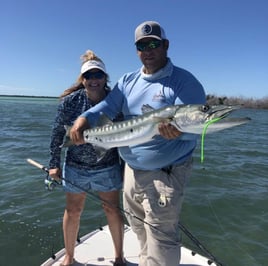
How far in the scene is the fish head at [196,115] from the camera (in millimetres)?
2935

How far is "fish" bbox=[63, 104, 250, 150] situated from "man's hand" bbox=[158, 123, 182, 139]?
0.03 metres

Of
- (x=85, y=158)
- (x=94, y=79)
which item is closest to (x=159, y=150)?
(x=85, y=158)

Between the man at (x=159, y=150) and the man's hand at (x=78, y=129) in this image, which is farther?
the man's hand at (x=78, y=129)

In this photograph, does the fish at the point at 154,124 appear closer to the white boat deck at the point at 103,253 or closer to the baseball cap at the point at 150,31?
the baseball cap at the point at 150,31

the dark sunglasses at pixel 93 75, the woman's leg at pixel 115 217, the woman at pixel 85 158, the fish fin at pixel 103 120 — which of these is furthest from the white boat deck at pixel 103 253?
the dark sunglasses at pixel 93 75

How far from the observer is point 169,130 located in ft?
10.5

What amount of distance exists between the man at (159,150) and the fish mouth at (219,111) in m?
0.39

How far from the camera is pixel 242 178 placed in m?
11.7

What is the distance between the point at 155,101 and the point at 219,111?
79 cm

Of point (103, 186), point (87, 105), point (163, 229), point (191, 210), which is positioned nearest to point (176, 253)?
point (163, 229)

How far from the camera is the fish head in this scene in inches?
116

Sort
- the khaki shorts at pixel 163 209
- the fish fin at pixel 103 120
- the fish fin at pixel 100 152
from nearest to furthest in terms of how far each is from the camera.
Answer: the khaki shorts at pixel 163 209 < the fish fin at pixel 103 120 < the fish fin at pixel 100 152

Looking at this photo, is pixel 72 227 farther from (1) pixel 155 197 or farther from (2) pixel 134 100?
(2) pixel 134 100

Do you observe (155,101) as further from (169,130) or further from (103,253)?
(103,253)
